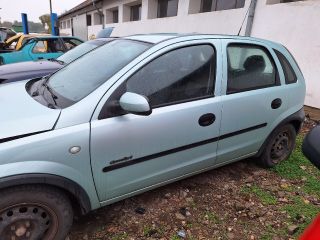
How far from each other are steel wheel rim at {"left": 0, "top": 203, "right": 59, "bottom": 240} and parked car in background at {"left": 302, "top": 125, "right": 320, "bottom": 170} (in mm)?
1702

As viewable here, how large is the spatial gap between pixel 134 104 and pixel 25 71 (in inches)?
140

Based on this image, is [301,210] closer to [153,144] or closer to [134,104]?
[153,144]

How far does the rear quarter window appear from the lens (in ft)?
10.8

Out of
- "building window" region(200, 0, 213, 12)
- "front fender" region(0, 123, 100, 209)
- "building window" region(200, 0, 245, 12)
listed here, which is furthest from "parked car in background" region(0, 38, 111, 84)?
"building window" region(200, 0, 213, 12)

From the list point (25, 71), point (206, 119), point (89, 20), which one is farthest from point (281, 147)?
point (89, 20)

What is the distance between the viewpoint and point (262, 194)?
3.18 metres

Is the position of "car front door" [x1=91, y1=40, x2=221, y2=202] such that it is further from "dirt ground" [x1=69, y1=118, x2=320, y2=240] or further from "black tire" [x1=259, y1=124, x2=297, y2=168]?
"black tire" [x1=259, y1=124, x2=297, y2=168]

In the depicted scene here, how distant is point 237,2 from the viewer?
27.3 feet

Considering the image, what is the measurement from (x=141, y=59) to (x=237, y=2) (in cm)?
707

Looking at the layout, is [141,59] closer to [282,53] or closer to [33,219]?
[33,219]

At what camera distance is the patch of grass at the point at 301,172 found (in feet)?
11.1

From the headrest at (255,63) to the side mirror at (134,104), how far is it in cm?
140

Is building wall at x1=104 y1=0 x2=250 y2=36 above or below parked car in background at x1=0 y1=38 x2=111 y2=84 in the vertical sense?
above

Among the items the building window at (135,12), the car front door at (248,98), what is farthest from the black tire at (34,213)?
the building window at (135,12)
